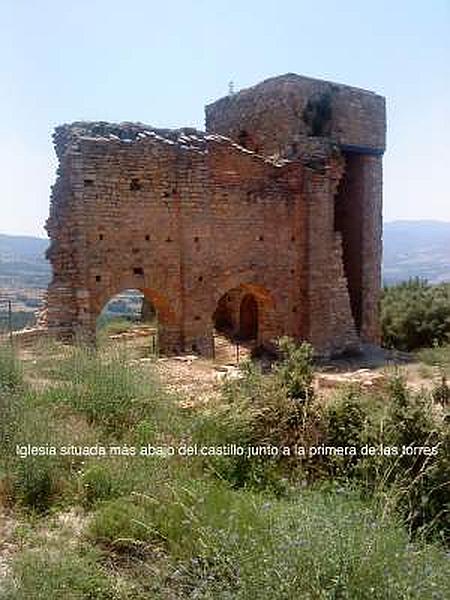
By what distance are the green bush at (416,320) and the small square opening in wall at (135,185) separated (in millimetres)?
10570

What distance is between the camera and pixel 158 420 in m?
5.47

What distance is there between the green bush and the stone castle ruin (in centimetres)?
350

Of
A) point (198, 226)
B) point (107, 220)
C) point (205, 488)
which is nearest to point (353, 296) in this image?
point (198, 226)

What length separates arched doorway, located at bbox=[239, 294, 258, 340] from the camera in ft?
53.3

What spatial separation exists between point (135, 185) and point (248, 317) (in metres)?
6.07

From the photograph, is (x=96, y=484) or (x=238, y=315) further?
(x=238, y=315)

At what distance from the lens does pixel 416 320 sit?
19.3m

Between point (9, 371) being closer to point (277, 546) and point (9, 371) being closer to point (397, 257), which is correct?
point (277, 546)

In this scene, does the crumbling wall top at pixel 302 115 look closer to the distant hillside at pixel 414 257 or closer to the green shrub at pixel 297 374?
the green shrub at pixel 297 374

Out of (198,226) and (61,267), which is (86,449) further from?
(198,226)

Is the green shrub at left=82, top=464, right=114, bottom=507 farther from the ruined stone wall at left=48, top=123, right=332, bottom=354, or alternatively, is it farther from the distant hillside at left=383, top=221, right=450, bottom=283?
the distant hillside at left=383, top=221, right=450, bottom=283

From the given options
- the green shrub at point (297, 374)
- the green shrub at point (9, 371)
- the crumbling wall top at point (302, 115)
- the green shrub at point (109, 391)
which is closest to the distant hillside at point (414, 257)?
the crumbling wall top at point (302, 115)

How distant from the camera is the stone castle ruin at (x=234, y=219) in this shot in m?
10.8

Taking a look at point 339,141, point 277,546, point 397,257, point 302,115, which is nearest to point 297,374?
point 277,546
